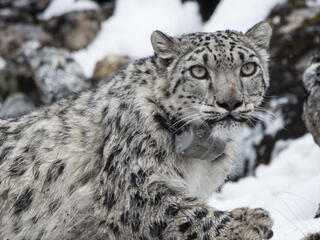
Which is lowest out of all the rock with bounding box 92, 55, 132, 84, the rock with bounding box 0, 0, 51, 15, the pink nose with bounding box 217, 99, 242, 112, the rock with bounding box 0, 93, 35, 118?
the rock with bounding box 0, 93, 35, 118

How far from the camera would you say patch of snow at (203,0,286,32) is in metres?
14.8

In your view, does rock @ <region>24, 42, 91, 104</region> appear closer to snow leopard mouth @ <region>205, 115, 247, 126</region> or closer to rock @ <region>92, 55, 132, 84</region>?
rock @ <region>92, 55, 132, 84</region>

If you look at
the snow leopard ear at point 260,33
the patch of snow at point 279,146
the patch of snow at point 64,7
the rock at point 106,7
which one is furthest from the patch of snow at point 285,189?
the patch of snow at point 64,7

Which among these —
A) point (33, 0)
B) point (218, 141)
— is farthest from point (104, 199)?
point (33, 0)

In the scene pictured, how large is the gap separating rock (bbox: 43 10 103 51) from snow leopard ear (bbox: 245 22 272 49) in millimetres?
10699

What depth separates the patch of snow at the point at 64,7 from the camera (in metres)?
18.1

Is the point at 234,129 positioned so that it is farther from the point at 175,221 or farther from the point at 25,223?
the point at 25,223

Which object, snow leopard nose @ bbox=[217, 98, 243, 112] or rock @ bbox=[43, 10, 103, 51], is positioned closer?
snow leopard nose @ bbox=[217, 98, 243, 112]

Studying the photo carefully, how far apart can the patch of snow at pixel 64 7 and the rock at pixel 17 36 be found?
0.55m

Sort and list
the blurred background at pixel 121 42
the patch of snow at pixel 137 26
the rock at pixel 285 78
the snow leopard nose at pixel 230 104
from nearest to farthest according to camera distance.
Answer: the snow leopard nose at pixel 230 104 → the rock at pixel 285 78 → the blurred background at pixel 121 42 → the patch of snow at pixel 137 26

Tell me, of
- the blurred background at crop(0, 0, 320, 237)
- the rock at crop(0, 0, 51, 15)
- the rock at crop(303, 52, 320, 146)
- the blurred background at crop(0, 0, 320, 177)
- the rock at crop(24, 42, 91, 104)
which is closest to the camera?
the rock at crop(303, 52, 320, 146)

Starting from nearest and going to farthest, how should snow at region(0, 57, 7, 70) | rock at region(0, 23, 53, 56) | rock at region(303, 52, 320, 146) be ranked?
1. rock at region(303, 52, 320, 146)
2. snow at region(0, 57, 7, 70)
3. rock at region(0, 23, 53, 56)

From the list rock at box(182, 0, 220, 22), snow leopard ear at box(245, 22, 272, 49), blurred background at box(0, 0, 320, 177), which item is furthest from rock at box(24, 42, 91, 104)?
snow leopard ear at box(245, 22, 272, 49)

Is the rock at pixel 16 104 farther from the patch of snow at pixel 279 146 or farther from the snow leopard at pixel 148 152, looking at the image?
the snow leopard at pixel 148 152
